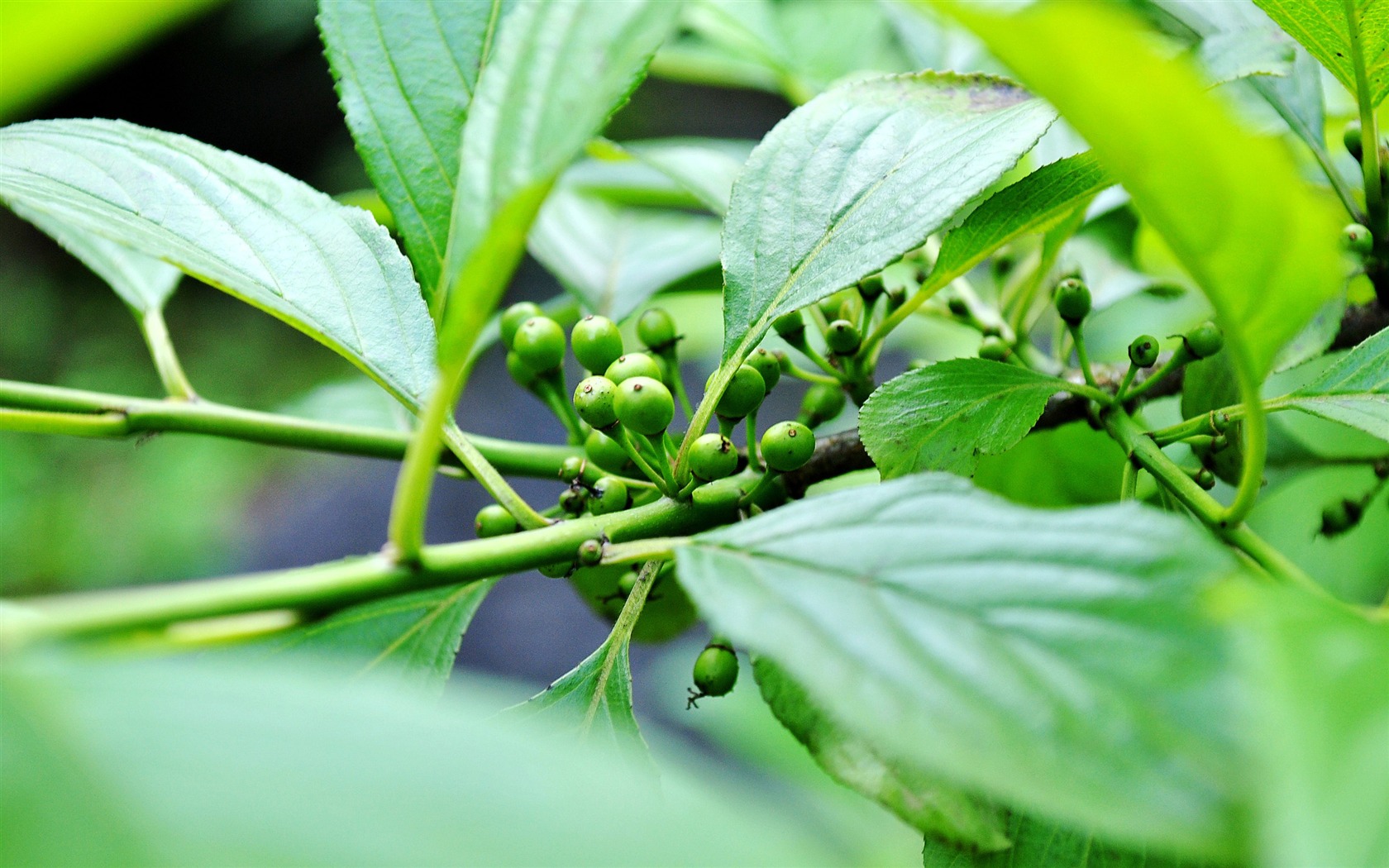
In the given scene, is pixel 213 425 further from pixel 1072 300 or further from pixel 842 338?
pixel 1072 300

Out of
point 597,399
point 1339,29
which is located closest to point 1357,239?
point 1339,29

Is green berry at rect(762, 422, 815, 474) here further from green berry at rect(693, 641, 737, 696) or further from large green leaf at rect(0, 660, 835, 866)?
large green leaf at rect(0, 660, 835, 866)

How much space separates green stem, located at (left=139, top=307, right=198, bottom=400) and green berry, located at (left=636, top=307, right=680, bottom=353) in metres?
0.27

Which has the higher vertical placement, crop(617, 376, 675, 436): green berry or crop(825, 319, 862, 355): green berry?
crop(617, 376, 675, 436): green berry

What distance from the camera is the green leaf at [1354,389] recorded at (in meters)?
0.45

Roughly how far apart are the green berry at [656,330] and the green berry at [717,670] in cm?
20

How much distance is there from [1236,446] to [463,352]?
41cm

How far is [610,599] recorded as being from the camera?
68cm

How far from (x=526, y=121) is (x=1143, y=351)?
0.37 meters

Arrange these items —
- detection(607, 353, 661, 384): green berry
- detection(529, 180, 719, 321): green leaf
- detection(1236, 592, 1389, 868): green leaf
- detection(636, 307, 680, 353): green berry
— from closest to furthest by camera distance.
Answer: detection(1236, 592, 1389, 868): green leaf, detection(607, 353, 661, 384): green berry, detection(636, 307, 680, 353): green berry, detection(529, 180, 719, 321): green leaf

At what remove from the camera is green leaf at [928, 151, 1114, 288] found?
48cm

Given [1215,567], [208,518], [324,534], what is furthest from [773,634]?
[208,518]

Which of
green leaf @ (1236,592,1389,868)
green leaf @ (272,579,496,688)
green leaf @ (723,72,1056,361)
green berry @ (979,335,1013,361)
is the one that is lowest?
green leaf @ (272,579,496,688)

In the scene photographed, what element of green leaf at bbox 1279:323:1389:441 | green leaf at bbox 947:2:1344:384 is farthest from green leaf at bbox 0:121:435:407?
green leaf at bbox 1279:323:1389:441
